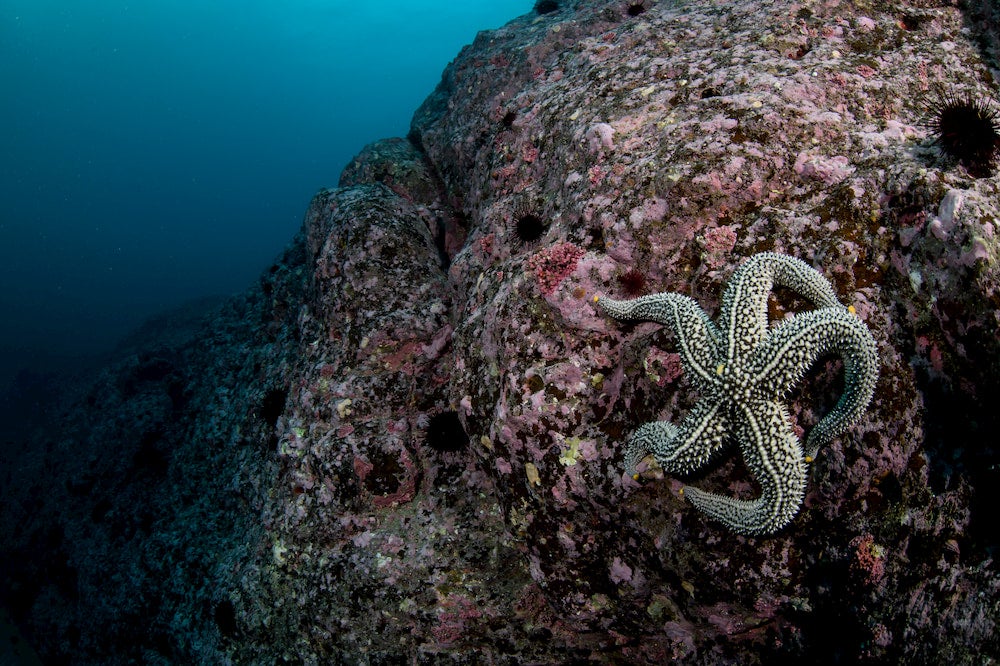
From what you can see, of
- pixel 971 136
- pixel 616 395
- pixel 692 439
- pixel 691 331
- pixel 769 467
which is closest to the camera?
pixel 769 467

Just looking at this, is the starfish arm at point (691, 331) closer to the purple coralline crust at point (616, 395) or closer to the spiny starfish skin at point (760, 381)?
the spiny starfish skin at point (760, 381)

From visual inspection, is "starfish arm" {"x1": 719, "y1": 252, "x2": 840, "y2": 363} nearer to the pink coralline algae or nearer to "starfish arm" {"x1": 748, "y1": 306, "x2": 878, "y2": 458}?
"starfish arm" {"x1": 748, "y1": 306, "x2": 878, "y2": 458}

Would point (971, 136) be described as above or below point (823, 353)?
above

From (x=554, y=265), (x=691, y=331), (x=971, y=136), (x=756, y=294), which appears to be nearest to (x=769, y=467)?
(x=691, y=331)

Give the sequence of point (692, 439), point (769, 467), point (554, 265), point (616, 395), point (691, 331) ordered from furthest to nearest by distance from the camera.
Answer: point (554, 265), point (616, 395), point (691, 331), point (692, 439), point (769, 467)

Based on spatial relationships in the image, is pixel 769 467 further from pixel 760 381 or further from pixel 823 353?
pixel 823 353

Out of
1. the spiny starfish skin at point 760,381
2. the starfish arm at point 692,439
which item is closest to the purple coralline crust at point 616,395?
the spiny starfish skin at point 760,381
